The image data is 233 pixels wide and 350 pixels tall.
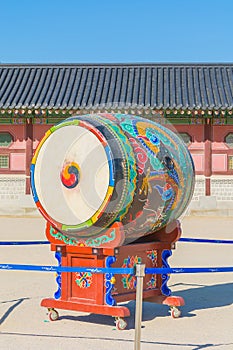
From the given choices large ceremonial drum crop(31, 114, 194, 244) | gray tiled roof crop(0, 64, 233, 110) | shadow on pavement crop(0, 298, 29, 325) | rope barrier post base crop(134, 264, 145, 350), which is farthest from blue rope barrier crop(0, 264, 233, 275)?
gray tiled roof crop(0, 64, 233, 110)

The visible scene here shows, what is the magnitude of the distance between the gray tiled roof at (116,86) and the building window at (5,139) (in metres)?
1.09

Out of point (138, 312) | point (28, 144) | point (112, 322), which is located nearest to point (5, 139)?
point (28, 144)

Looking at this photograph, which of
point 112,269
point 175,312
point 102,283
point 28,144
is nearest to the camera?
point 112,269

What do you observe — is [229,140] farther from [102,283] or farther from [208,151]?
[102,283]

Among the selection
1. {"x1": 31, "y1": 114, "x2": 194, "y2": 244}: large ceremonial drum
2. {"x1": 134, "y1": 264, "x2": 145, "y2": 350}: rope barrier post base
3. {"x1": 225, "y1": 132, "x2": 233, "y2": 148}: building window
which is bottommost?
{"x1": 134, "y1": 264, "x2": 145, "y2": 350}: rope barrier post base

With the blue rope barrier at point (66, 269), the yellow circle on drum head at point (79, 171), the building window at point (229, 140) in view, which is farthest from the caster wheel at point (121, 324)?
the building window at point (229, 140)

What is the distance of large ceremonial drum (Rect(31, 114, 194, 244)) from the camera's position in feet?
20.1

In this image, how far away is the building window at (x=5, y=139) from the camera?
21.6 m

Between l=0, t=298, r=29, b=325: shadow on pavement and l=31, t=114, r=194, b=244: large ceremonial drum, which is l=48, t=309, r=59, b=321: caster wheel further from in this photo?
l=31, t=114, r=194, b=244: large ceremonial drum

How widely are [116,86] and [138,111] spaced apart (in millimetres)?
2271

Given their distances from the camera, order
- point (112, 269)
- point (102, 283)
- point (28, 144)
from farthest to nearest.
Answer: point (28, 144)
point (102, 283)
point (112, 269)

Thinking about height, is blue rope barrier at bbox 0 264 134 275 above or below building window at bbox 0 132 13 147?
below

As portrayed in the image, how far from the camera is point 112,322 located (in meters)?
6.43

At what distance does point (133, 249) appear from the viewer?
6508 millimetres
